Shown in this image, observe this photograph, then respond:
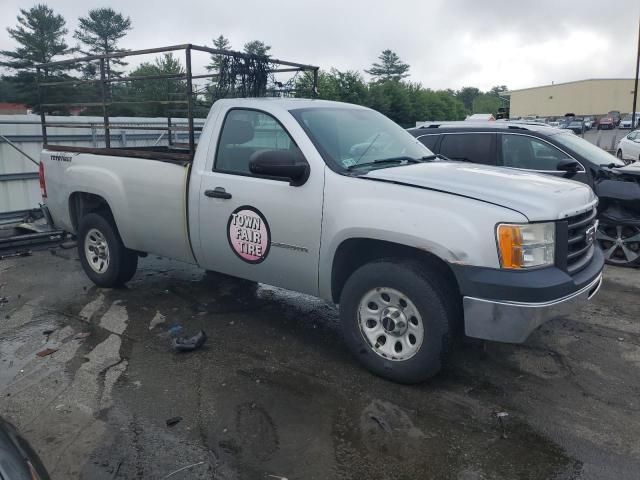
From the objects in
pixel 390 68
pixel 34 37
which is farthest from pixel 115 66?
pixel 390 68

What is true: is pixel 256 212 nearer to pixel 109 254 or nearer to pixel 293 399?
pixel 293 399

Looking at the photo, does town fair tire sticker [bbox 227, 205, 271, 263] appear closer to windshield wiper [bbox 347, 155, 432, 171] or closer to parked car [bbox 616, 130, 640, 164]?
windshield wiper [bbox 347, 155, 432, 171]

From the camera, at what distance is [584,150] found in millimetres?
7453

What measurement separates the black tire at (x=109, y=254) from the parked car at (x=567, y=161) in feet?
14.9

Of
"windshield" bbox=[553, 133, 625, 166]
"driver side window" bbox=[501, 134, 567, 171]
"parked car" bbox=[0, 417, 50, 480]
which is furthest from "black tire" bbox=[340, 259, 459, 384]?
"windshield" bbox=[553, 133, 625, 166]

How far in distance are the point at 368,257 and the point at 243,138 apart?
5.19 ft

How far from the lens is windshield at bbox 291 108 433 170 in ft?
14.2

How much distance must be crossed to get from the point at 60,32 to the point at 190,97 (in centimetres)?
5482

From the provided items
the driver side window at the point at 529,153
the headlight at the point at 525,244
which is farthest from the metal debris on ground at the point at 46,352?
the driver side window at the point at 529,153

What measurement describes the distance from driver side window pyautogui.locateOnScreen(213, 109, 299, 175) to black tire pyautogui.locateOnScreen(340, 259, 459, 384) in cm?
138

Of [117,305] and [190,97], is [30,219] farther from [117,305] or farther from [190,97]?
[190,97]

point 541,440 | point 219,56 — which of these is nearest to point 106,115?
point 219,56

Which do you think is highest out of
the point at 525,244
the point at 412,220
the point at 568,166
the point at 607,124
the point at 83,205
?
the point at 607,124

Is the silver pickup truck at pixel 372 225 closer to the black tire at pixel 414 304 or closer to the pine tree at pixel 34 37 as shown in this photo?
the black tire at pixel 414 304
